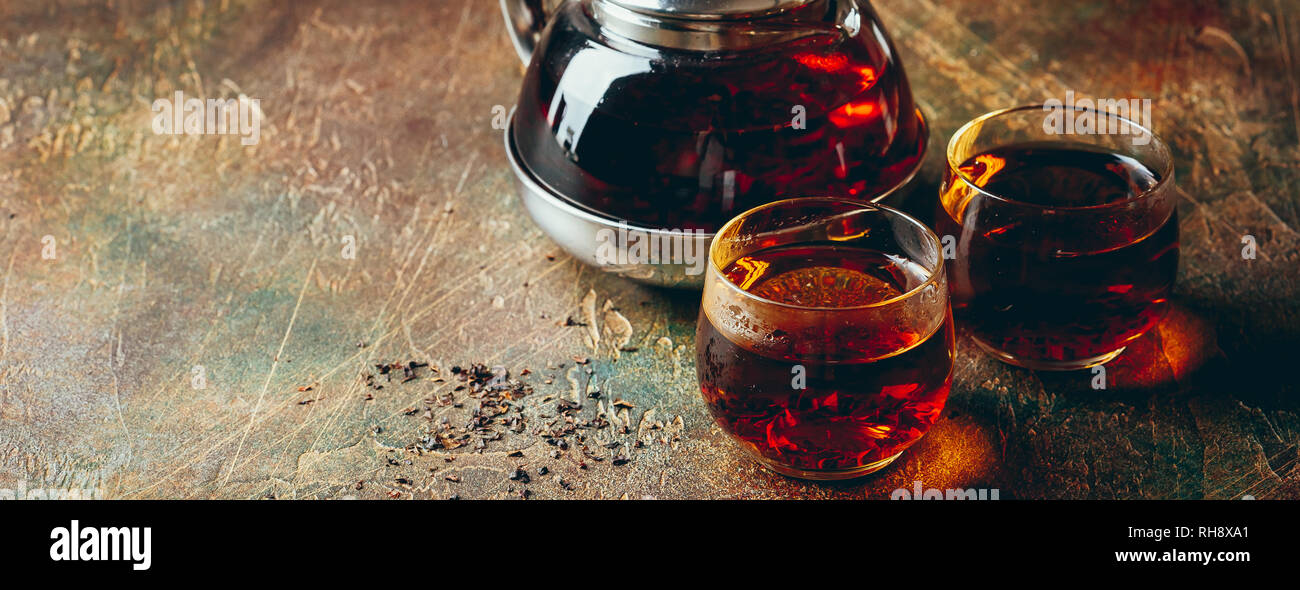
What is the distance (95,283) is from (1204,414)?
3.14 ft

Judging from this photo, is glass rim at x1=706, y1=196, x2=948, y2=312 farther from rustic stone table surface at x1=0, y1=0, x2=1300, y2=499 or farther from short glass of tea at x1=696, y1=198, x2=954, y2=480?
rustic stone table surface at x1=0, y1=0, x2=1300, y2=499

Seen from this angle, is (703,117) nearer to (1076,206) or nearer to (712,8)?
(712,8)

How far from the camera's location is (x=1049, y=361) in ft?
3.10

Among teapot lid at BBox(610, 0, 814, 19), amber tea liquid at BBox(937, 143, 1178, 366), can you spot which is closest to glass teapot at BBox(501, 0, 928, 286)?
teapot lid at BBox(610, 0, 814, 19)

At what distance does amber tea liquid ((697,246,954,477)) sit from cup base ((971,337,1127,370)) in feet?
0.45

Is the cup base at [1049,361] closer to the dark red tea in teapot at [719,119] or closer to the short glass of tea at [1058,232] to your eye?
the short glass of tea at [1058,232]

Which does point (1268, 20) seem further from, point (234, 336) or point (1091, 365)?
point (234, 336)

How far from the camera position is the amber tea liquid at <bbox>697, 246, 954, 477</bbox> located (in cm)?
77

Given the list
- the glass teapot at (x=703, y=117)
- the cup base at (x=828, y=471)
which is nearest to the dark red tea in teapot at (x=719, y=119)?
the glass teapot at (x=703, y=117)

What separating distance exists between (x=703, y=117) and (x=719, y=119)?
0.01 metres

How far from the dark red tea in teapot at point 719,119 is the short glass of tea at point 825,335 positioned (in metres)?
0.10

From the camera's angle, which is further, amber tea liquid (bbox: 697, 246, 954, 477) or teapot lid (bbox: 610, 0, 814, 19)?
teapot lid (bbox: 610, 0, 814, 19)

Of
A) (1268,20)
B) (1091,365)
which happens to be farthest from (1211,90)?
(1091,365)

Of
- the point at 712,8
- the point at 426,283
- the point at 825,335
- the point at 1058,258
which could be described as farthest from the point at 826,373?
the point at 426,283
